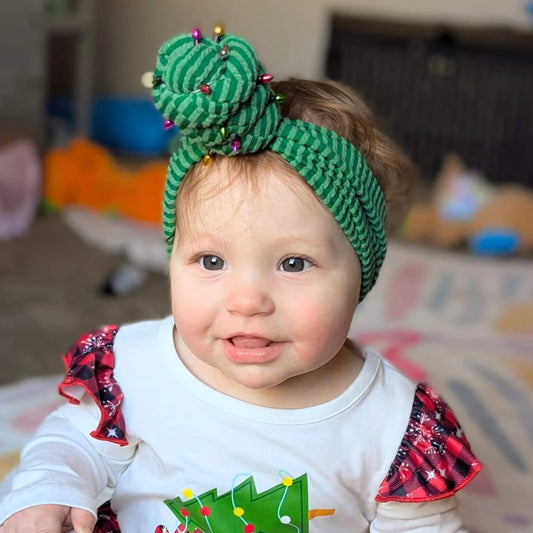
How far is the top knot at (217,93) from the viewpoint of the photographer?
80cm

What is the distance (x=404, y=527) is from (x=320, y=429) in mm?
134

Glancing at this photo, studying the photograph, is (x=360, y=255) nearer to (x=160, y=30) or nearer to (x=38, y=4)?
(x=38, y=4)

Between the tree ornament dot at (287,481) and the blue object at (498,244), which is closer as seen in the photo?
the tree ornament dot at (287,481)

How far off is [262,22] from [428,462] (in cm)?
309

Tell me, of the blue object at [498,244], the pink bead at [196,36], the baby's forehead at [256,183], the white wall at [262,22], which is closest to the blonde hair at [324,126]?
the baby's forehead at [256,183]

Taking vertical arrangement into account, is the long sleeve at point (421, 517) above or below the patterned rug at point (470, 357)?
above

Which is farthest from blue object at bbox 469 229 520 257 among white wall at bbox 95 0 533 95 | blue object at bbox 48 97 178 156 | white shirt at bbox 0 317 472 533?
white shirt at bbox 0 317 472 533

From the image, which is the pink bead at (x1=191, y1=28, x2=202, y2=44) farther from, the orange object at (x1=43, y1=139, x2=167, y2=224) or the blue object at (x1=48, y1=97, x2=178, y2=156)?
the blue object at (x1=48, y1=97, x2=178, y2=156)

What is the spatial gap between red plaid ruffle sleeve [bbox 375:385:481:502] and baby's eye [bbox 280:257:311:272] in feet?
0.73

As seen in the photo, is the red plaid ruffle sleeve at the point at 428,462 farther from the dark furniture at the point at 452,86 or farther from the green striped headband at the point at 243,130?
the dark furniture at the point at 452,86

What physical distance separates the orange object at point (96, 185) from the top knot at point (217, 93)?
1898 millimetres

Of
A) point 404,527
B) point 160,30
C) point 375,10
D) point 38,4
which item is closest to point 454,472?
point 404,527

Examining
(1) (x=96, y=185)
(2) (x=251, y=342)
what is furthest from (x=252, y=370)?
(1) (x=96, y=185)

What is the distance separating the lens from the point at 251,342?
872 mm
